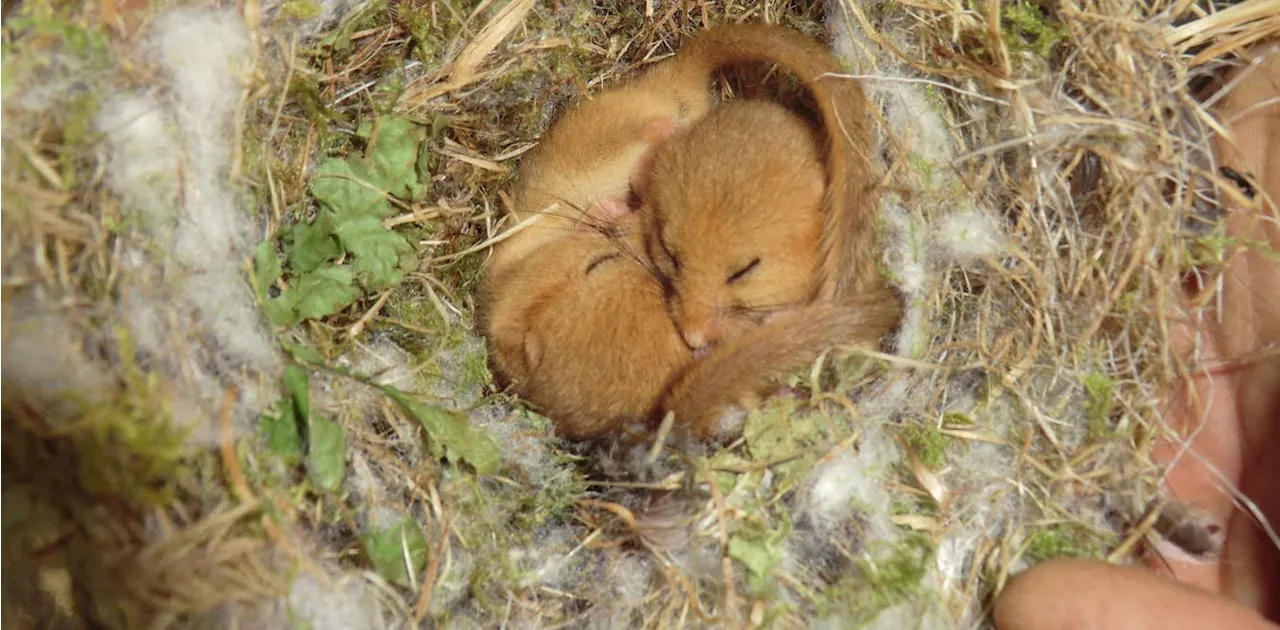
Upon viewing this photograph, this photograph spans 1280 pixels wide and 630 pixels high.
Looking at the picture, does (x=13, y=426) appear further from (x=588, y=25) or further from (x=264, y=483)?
(x=588, y=25)

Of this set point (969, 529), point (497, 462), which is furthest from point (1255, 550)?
point (497, 462)

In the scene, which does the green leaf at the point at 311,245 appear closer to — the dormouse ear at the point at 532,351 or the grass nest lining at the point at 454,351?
the grass nest lining at the point at 454,351

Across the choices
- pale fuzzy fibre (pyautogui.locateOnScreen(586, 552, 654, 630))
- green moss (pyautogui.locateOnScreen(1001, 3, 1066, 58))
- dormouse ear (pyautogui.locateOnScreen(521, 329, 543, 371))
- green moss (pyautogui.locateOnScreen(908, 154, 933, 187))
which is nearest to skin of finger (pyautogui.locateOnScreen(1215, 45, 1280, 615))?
green moss (pyautogui.locateOnScreen(1001, 3, 1066, 58))

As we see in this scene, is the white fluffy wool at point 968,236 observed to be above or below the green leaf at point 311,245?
below

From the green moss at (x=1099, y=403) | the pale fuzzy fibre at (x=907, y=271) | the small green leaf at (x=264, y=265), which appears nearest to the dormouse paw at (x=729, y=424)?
the pale fuzzy fibre at (x=907, y=271)

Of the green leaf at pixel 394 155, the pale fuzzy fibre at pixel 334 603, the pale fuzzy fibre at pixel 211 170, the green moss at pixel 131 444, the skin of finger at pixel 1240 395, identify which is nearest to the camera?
the green moss at pixel 131 444

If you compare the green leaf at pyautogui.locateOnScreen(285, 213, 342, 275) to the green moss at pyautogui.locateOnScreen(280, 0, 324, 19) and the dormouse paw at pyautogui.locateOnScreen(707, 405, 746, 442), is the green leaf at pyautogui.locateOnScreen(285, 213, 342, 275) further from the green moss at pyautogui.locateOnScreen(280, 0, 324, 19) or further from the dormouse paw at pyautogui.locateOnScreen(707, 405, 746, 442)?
the dormouse paw at pyautogui.locateOnScreen(707, 405, 746, 442)

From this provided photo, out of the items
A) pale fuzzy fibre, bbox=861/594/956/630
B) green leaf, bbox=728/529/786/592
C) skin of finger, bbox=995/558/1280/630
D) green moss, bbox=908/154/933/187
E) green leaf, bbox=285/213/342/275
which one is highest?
green moss, bbox=908/154/933/187
